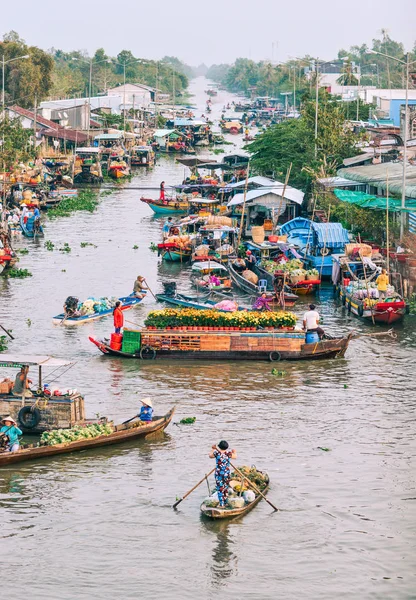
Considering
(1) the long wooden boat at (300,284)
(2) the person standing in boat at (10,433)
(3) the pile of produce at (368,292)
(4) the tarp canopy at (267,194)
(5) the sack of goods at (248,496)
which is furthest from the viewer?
(4) the tarp canopy at (267,194)

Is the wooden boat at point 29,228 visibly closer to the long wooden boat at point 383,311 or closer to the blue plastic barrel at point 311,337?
the long wooden boat at point 383,311

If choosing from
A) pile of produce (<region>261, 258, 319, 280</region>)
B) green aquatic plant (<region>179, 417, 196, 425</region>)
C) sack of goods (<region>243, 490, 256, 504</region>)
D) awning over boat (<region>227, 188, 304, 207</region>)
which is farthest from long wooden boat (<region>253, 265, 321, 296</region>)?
sack of goods (<region>243, 490, 256, 504</region>)

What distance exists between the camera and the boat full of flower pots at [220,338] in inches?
1100

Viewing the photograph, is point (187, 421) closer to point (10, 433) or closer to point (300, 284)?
point (10, 433)

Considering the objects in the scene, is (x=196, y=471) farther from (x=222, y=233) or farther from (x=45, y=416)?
(x=222, y=233)

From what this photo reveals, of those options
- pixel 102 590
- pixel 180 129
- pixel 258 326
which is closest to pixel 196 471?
pixel 102 590

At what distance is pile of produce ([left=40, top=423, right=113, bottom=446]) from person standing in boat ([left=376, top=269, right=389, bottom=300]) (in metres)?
13.1

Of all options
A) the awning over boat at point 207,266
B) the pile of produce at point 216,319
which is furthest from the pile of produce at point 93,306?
the awning over boat at point 207,266

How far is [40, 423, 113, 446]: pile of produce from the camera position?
834 inches

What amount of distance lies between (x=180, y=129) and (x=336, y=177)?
52962 millimetres

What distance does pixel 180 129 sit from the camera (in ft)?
332

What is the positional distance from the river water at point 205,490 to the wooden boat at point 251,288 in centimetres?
242

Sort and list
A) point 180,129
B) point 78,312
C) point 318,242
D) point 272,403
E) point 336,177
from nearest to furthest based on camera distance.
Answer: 1. point 272,403
2. point 78,312
3. point 318,242
4. point 336,177
5. point 180,129

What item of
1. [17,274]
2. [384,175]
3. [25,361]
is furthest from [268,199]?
[25,361]
